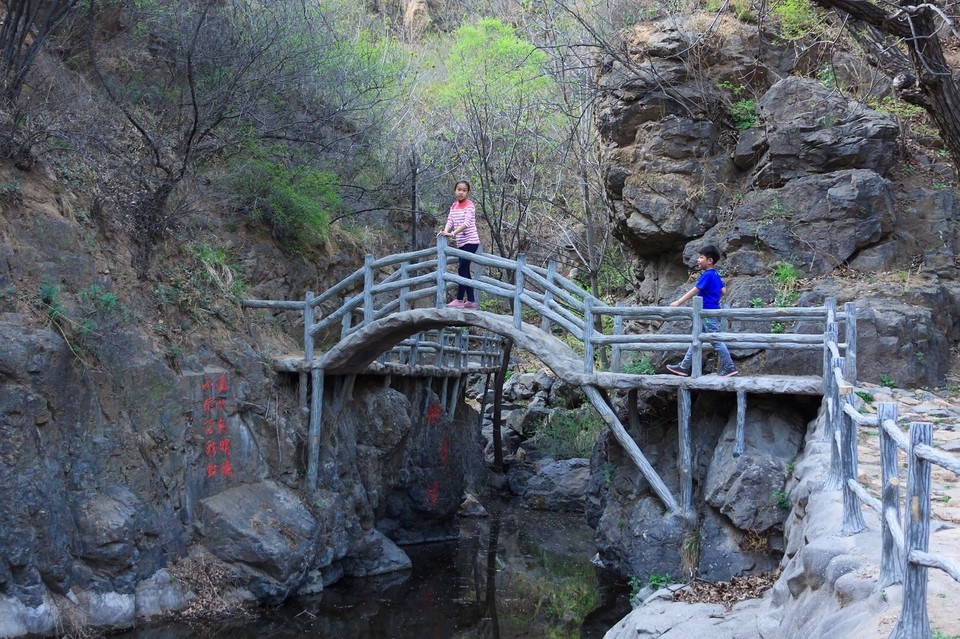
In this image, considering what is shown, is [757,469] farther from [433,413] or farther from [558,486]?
[558,486]

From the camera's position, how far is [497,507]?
58.0 ft

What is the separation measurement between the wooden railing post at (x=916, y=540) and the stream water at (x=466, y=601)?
297 inches

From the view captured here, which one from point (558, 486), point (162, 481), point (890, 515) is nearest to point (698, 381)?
point (890, 515)

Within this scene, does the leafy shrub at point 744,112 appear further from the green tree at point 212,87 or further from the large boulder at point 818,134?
the green tree at point 212,87

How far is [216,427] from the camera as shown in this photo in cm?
1070

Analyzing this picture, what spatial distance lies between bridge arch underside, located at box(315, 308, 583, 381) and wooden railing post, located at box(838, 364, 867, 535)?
501 centimetres

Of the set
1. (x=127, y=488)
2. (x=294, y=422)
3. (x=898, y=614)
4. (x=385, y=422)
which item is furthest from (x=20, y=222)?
(x=898, y=614)

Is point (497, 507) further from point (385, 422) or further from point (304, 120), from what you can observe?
point (304, 120)

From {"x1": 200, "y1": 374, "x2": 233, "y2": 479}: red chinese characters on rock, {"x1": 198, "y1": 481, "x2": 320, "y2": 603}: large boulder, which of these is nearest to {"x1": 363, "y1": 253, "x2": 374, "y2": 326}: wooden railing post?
{"x1": 200, "y1": 374, "x2": 233, "y2": 479}: red chinese characters on rock

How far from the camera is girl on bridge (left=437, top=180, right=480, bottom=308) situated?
35.4 feet

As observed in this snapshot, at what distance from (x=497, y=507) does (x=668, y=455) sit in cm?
790

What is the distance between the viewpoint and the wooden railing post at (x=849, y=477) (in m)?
4.44

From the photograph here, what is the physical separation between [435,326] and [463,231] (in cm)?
129

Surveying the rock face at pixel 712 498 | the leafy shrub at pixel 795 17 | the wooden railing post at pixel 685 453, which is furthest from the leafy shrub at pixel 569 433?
the wooden railing post at pixel 685 453
